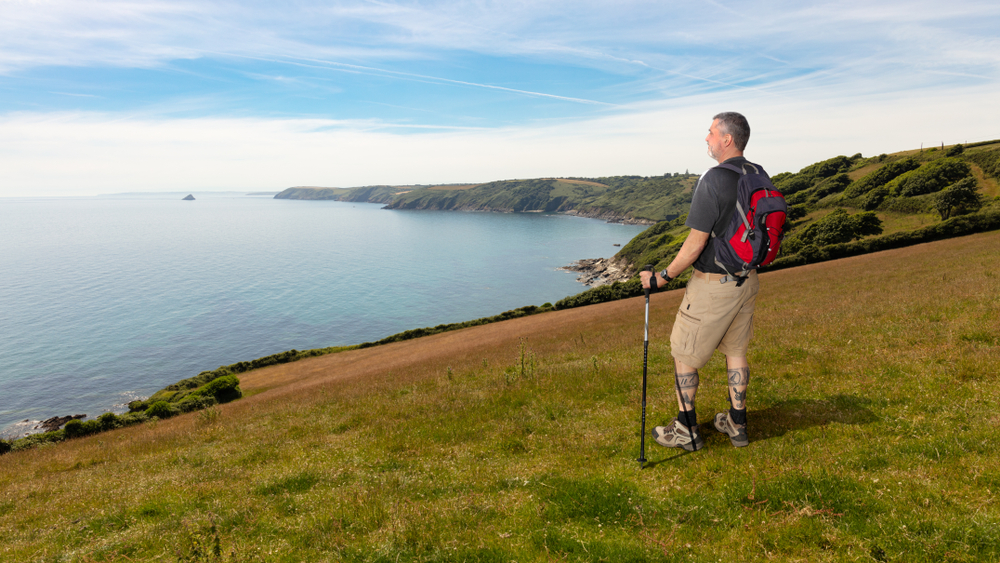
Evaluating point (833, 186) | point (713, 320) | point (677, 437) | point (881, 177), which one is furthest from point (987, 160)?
point (677, 437)

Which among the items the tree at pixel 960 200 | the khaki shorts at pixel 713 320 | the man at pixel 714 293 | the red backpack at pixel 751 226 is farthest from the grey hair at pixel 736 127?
the tree at pixel 960 200

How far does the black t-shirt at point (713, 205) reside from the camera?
18.8 feet

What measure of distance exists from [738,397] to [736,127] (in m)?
3.71

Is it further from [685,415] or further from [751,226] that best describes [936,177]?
[685,415]

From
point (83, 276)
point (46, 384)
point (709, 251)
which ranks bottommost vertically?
point (46, 384)

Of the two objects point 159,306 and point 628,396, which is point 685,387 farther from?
point 159,306

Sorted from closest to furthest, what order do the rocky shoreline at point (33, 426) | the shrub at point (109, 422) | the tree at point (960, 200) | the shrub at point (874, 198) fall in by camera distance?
1. the shrub at point (109, 422)
2. the rocky shoreline at point (33, 426)
3. the tree at point (960, 200)
4. the shrub at point (874, 198)

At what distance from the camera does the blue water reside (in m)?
58.4

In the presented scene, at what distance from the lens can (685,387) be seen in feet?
21.2

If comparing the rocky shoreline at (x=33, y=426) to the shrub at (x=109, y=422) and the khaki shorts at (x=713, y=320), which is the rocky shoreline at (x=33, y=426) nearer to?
the shrub at (x=109, y=422)

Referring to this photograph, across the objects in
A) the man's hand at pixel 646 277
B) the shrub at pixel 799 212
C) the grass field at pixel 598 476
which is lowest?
the grass field at pixel 598 476

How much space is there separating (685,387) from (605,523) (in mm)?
2396

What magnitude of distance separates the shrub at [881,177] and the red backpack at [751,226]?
320ft

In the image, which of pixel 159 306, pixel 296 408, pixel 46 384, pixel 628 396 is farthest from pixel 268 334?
pixel 628 396
